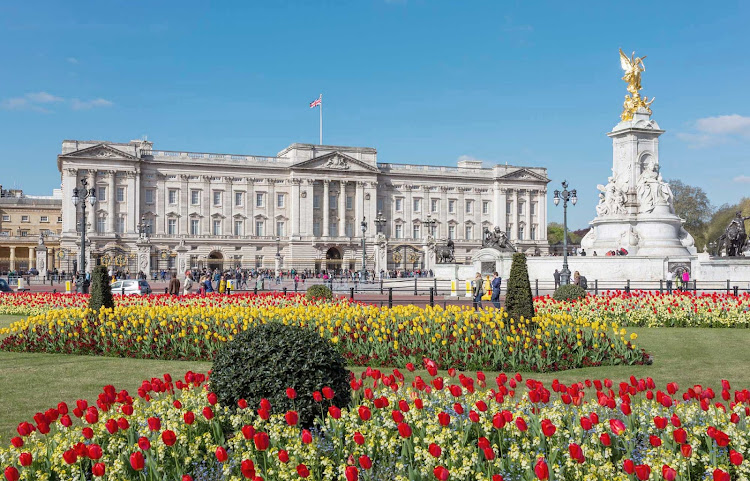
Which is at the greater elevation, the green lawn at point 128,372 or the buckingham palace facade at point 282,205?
the buckingham palace facade at point 282,205

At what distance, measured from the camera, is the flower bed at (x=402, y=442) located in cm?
498

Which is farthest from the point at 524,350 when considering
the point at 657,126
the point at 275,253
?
the point at 275,253

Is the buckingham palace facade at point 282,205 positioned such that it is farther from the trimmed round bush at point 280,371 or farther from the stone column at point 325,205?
the trimmed round bush at point 280,371

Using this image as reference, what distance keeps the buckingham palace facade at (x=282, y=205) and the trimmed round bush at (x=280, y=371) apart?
2765 inches

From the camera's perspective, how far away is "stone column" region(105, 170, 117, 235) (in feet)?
268

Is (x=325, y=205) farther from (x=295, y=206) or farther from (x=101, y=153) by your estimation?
(x=101, y=153)

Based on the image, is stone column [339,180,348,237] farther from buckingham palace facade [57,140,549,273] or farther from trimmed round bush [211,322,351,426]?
trimmed round bush [211,322,351,426]

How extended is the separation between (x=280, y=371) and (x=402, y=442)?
154 centimetres

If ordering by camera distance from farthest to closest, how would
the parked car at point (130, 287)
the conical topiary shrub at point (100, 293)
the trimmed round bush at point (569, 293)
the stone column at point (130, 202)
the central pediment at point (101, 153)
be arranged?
1. the stone column at point (130, 202)
2. the central pediment at point (101, 153)
3. the parked car at point (130, 287)
4. the trimmed round bush at point (569, 293)
5. the conical topiary shrub at point (100, 293)

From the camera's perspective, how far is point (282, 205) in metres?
91.1

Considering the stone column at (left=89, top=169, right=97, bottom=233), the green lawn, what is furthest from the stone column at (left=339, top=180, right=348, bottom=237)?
the green lawn

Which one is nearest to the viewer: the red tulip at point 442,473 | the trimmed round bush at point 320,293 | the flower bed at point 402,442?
the red tulip at point 442,473

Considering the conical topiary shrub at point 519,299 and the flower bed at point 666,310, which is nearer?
the conical topiary shrub at point 519,299

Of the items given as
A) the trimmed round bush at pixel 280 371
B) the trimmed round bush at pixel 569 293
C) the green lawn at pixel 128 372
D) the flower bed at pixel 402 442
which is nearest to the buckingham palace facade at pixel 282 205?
the trimmed round bush at pixel 569 293
